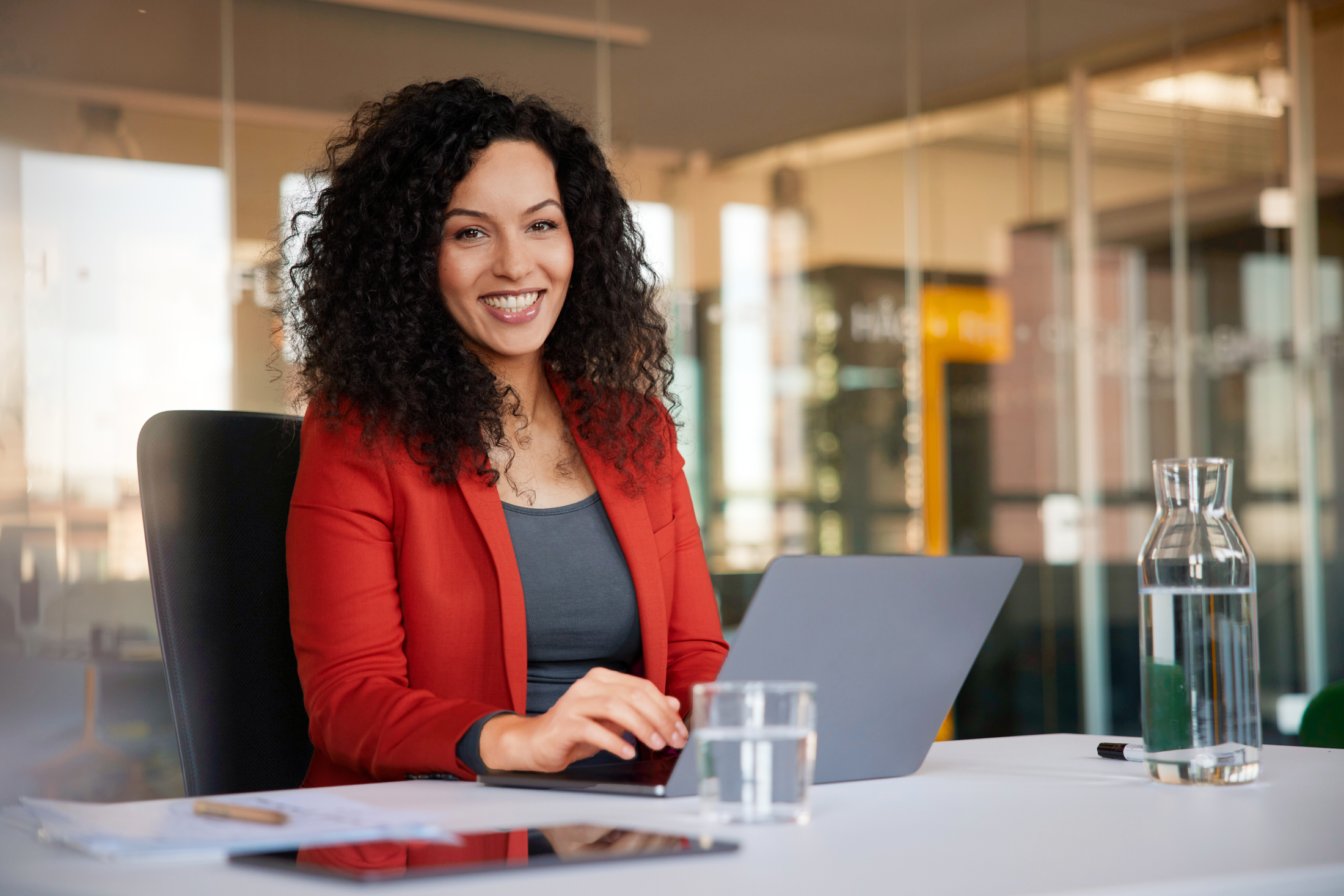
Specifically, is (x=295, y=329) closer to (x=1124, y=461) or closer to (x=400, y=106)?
(x=400, y=106)

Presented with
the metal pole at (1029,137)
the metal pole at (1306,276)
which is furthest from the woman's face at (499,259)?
the metal pole at (1306,276)

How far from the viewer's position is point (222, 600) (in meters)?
1.51

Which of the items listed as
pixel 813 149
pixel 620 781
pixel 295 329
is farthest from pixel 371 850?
pixel 813 149

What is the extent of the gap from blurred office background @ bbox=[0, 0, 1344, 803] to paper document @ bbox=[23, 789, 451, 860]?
2.78 m

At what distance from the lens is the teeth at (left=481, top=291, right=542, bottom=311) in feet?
5.73

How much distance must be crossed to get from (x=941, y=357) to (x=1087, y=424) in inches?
27.7

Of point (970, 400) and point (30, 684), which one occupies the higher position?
point (970, 400)

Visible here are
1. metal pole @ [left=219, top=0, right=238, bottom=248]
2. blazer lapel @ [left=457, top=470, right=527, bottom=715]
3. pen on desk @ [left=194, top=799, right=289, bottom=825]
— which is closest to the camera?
pen on desk @ [left=194, top=799, right=289, bottom=825]

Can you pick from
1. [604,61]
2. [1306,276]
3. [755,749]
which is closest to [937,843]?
[755,749]

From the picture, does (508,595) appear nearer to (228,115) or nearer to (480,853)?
(480,853)

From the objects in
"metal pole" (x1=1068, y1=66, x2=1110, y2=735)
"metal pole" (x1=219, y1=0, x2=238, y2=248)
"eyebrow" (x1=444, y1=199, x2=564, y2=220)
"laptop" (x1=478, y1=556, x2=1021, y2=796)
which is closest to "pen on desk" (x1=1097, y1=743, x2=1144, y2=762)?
"laptop" (x1=478, y1=556, x2=1021, y2=796)

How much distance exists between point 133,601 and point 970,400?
9.46 feet

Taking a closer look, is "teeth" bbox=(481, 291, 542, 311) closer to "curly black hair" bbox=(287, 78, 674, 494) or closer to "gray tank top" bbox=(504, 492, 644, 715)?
"curly black hair" bbox=(287, 78, 674, 494)

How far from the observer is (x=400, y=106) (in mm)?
1797
